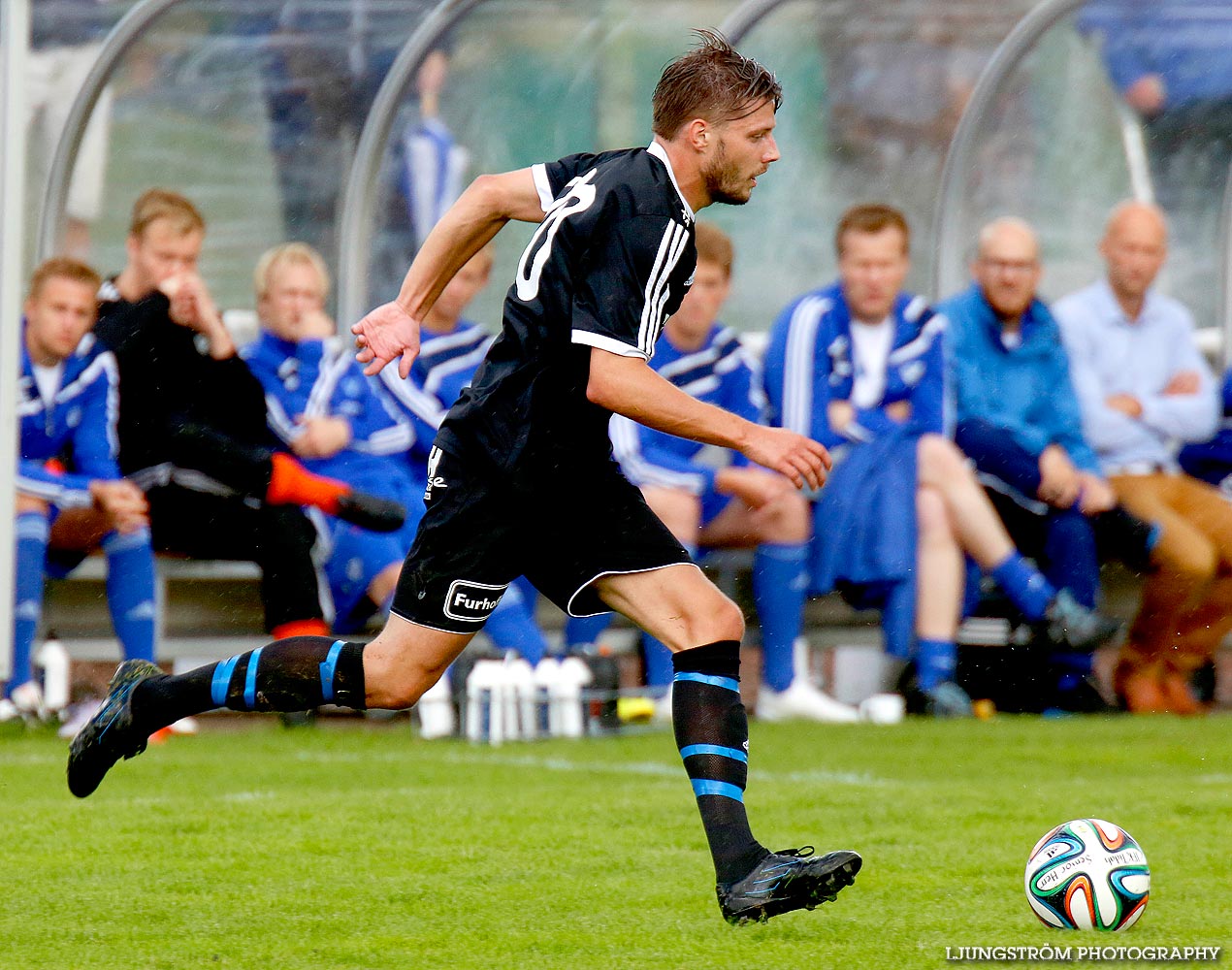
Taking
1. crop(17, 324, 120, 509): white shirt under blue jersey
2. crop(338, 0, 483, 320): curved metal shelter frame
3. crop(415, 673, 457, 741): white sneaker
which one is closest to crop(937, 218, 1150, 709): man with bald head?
crop(415, 673, 457, 741): white sneaker

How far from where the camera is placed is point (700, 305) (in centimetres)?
862

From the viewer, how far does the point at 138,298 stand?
8.35 metres

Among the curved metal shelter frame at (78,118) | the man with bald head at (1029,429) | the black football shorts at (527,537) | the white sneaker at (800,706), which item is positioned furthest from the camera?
the curved metal shelter frame at (78,118)

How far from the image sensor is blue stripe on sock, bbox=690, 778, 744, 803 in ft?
13.6

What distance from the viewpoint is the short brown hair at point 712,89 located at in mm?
4176

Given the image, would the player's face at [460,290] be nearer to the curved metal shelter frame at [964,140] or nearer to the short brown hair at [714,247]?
the short brown hair at [714,247]

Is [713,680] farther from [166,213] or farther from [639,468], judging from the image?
[166,213]

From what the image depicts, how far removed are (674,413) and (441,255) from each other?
80 cm

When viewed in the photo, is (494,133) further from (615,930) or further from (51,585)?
(615,930)

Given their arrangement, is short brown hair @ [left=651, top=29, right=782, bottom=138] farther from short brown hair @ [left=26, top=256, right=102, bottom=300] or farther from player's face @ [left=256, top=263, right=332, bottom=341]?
player's face @ [left=256, top=263, right=332, bottom=341]

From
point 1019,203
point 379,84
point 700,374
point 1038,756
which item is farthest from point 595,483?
point 1019,203

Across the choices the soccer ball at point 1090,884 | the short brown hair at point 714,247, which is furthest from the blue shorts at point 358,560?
the soccer ball at point 1090,884

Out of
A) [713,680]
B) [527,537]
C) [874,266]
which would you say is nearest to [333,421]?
[874,266]

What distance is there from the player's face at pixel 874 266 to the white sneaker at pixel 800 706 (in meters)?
1.72
